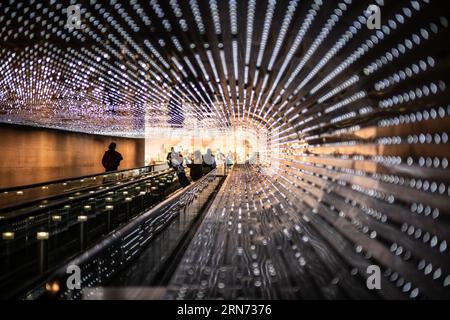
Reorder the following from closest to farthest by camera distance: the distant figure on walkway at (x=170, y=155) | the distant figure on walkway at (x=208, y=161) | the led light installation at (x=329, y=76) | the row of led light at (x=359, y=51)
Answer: the led light installation at (x=329, y=76) < the row of led light at (x=359, y=51) < the distant figure on walkway at (x=170, y=155) < the distant figure on walkway at (x=208, y=161)

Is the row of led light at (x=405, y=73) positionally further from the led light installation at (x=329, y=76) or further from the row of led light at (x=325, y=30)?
the row of led light at (x=325, y=30)

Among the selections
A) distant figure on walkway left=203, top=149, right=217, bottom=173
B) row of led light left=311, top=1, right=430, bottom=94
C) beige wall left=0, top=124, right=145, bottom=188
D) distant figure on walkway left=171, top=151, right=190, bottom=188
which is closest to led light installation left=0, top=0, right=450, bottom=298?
row of led light left=311, top=1, right=430, bottom=94

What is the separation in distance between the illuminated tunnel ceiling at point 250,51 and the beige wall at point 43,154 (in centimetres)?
936

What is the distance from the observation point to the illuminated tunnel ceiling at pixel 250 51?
9.18ft

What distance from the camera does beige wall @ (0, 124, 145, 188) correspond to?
16.1 m

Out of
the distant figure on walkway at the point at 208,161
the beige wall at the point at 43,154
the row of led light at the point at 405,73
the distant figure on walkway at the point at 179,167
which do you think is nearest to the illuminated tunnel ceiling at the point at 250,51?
the row of led light at the point at 405,73

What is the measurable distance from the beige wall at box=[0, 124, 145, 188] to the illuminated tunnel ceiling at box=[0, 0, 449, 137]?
9362 mm

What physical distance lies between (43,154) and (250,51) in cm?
1659

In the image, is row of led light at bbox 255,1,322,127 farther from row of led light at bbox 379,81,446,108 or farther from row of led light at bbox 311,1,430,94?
row of led light at bbox 379,81,446,108

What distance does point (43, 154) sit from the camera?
18547mm

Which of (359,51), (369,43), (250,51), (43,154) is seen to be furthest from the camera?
(43,154)

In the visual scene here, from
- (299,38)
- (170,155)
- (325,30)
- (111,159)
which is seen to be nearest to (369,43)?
(325,30)

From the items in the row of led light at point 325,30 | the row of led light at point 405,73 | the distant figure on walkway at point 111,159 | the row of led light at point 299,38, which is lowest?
the distant figure on walkway at point 111,159

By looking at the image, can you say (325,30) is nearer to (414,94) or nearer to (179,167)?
(414,94)
